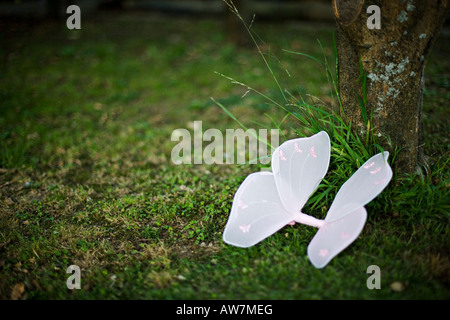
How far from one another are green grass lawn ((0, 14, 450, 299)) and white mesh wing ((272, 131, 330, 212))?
Answer: 0.20m

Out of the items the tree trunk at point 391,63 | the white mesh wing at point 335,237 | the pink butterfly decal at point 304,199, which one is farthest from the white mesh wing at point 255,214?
the tree trunk at point 391,63

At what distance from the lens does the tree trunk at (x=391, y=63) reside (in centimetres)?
211

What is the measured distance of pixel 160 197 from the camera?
2846 millimetres

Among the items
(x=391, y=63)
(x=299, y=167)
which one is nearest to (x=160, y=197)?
(x=299, y=167)

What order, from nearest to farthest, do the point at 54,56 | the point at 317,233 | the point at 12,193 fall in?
the point at 317,233, the point at 12,193, the point at 54,56

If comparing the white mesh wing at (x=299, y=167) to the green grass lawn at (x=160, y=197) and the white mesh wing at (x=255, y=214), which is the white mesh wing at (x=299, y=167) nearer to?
the white mesh wing at (x=255, y=214)

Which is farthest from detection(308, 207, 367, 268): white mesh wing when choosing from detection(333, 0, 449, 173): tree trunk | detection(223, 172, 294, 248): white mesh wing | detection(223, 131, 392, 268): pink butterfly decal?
detection(333, 0, 449, 173): tree trunk

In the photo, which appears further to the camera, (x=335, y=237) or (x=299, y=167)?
(x=299, y=167)

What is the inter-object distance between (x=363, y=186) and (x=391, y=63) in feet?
2.69

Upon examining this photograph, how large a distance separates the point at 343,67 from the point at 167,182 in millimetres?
1730

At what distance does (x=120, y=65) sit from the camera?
5.69 meters

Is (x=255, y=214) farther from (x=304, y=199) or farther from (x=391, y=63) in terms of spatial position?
(x=391, y=63)
